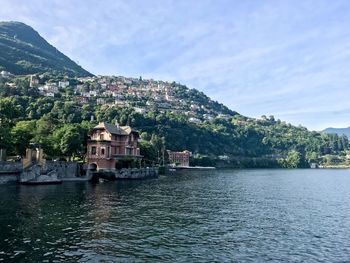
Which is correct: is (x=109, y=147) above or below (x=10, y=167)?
above

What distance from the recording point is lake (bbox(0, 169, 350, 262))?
29.6 m

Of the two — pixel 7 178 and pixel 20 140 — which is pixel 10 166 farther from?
pixel 20 140

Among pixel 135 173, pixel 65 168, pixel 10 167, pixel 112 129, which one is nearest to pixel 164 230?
pixel 10 167

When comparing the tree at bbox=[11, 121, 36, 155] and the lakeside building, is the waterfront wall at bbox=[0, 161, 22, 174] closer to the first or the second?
the tree at bbox=[11, 121, 36, 155]

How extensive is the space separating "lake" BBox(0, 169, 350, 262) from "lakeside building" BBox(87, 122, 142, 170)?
45.9m

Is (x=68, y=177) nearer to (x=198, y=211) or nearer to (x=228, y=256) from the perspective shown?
(x=198, y=211)

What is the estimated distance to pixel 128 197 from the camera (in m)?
64.2

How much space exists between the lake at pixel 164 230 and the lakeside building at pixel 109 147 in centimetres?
4585

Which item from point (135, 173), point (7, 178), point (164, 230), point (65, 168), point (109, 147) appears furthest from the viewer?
point (135, 173)

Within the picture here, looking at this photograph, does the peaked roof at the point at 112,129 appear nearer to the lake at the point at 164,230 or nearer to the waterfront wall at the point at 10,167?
the waterfront wall at the point at 10,167

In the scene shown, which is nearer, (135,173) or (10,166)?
(10,166)

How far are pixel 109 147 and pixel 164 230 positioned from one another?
7244cm

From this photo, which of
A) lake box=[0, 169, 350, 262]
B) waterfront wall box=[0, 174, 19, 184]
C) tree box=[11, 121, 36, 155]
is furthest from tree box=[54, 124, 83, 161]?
lake box=[0, 169, 350, 262]

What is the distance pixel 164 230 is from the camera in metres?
38.0
